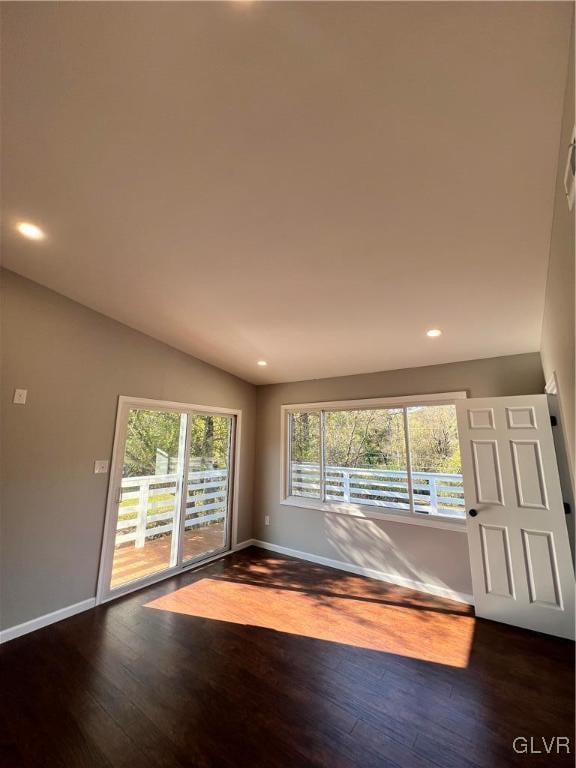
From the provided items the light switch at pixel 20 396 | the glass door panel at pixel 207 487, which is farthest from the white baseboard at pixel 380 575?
the light switch at pixel 20 396

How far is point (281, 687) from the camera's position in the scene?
6.44 ft

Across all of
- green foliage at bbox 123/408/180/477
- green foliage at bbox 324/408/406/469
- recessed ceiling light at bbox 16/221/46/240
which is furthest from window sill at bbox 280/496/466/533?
recessed ceiling light at bbox 16/221/46/240

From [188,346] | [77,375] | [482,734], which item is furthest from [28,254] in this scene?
[482,734]

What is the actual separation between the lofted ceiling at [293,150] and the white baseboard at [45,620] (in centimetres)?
289

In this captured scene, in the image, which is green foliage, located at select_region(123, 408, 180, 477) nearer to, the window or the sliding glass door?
the sliding glass door

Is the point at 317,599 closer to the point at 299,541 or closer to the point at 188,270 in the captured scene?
the point at 299,541

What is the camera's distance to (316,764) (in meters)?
1.49

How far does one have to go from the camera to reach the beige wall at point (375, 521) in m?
3.20

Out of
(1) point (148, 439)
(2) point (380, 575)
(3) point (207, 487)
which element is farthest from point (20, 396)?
(2) point (380, 575)

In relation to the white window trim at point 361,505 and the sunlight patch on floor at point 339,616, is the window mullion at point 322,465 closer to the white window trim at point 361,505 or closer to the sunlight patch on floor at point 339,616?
the white window trim at point 361,505

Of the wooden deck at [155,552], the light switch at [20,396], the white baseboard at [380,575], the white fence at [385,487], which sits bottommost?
the white baseboard at [380,575]

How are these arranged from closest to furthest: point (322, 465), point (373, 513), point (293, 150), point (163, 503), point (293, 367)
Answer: point (293, 150)
point (163, 503)
point (373, 513)
point (293, 367)
point (322, 465)

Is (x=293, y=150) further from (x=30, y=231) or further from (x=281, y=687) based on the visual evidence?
(x=281, y=687)

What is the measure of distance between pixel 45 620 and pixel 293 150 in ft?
12.8
